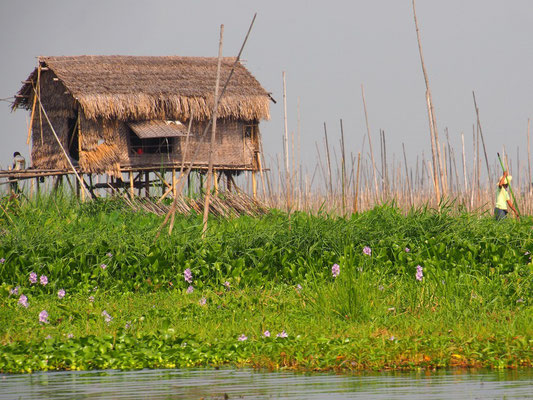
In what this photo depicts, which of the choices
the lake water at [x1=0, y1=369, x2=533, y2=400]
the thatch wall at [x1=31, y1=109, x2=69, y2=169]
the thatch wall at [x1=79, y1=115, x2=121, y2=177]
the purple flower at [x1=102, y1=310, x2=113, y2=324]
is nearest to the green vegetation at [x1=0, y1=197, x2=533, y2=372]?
the purple flower at [x1=102, y1=310, x2=113, y2=324]

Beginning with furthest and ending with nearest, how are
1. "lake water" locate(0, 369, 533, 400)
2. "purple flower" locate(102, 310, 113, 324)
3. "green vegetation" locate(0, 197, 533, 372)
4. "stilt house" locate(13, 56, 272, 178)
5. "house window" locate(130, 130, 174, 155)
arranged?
"house window" locate(130, 130, 174, 155), "stilt house" locate(13, 56, 272, 178), "purple flower" locate(102, 310, 113, 324), "green vegetation" locate(0, 197, 533, 372), "lake water" locate(0, 369, 533, 400)

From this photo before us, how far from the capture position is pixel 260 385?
500 centimetres

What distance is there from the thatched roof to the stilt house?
3cm

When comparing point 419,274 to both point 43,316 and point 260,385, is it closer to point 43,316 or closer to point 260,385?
point 43,316

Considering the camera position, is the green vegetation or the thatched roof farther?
the thatched roof

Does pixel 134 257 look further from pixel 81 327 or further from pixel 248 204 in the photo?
pixel 248 204

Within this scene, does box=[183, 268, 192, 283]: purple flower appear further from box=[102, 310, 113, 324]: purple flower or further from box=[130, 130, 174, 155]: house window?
box=[130, 130, 174, 155]: house window

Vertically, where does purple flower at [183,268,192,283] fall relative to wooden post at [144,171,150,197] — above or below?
below

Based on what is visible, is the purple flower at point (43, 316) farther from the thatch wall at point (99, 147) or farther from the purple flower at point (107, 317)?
the thatch wall at point (99, 147)

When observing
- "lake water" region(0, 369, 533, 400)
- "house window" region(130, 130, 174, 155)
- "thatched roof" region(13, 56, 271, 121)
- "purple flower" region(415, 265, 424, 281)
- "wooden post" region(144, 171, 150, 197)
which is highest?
"thatched roof" region(13, 56, 271, 121)

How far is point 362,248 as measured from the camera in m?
9.99

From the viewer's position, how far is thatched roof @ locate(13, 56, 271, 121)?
65.5 ft

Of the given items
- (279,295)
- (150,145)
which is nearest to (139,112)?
(150,145)

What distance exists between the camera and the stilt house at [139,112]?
66.3 feet
